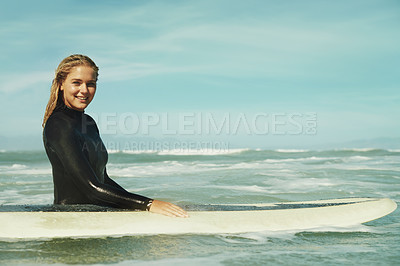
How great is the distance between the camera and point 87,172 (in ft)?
8.97

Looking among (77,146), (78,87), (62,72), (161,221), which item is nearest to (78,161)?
(77,146)

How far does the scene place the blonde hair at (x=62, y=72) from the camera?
2910 millimetres

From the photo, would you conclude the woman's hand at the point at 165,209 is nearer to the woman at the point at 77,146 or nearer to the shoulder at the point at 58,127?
the woman at the point at 77,146

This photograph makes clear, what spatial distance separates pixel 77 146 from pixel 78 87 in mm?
473

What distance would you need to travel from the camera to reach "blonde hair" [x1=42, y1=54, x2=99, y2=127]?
2910 mm

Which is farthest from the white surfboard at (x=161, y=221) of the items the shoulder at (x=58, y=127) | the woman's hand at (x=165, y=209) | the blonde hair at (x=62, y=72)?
the blonde hair at (x=62, y=72)

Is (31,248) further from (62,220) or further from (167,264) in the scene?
(167,264)

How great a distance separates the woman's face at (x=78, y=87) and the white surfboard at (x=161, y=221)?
2.70 feet

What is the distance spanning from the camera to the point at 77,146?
2.76 meters

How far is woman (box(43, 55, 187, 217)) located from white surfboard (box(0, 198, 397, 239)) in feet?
0.39

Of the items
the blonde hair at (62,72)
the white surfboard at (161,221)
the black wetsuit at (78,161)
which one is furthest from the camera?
the white surfboard at (161,221)

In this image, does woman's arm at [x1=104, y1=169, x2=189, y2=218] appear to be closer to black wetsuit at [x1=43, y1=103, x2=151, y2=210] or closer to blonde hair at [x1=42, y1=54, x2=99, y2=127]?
black wetsuit at [x1=43, y1=103, x2=151, y2=210]

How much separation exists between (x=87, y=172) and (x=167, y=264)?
2.73 ft

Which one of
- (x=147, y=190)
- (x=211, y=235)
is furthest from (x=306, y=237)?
(x=147, y=190)
